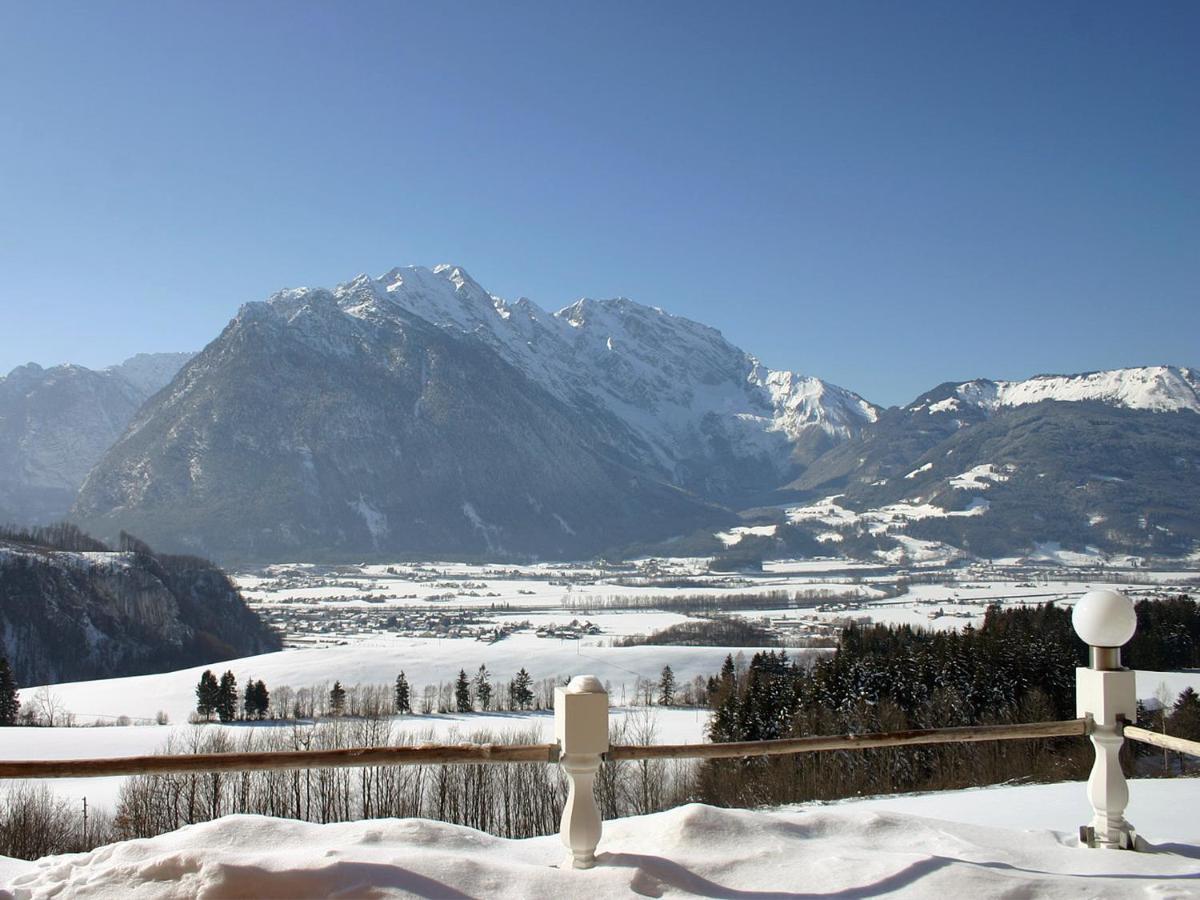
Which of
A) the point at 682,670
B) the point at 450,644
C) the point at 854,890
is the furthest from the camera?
the point at 450,644

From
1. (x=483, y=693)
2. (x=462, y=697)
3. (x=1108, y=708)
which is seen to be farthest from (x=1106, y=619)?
(x=483, y=693)

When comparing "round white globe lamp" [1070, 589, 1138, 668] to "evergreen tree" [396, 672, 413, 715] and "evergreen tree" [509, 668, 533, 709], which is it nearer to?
"evergreen tree" [396, 672, 413, 715]

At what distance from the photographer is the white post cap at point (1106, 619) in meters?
6.27

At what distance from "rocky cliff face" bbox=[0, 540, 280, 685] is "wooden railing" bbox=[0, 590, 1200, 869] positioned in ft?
335

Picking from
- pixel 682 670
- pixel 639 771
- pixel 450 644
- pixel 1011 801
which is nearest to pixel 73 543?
pixel 450 644

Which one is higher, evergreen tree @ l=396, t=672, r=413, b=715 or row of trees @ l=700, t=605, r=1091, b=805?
row of trees @ l=700, t=605, r=1091, b=805

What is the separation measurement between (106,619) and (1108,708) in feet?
375

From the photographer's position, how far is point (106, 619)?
4082 inches

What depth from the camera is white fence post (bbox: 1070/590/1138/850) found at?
6301mm

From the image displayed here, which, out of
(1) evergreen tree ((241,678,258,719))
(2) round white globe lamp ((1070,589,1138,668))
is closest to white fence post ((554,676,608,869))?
(2) round white globe lamp ((1070,589,1138,668))

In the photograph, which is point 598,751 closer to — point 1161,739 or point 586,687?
point 586,687

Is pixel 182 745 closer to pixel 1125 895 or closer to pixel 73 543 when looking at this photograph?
pixel 1125 895

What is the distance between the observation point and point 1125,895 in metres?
5.31

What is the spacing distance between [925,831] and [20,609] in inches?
4295
